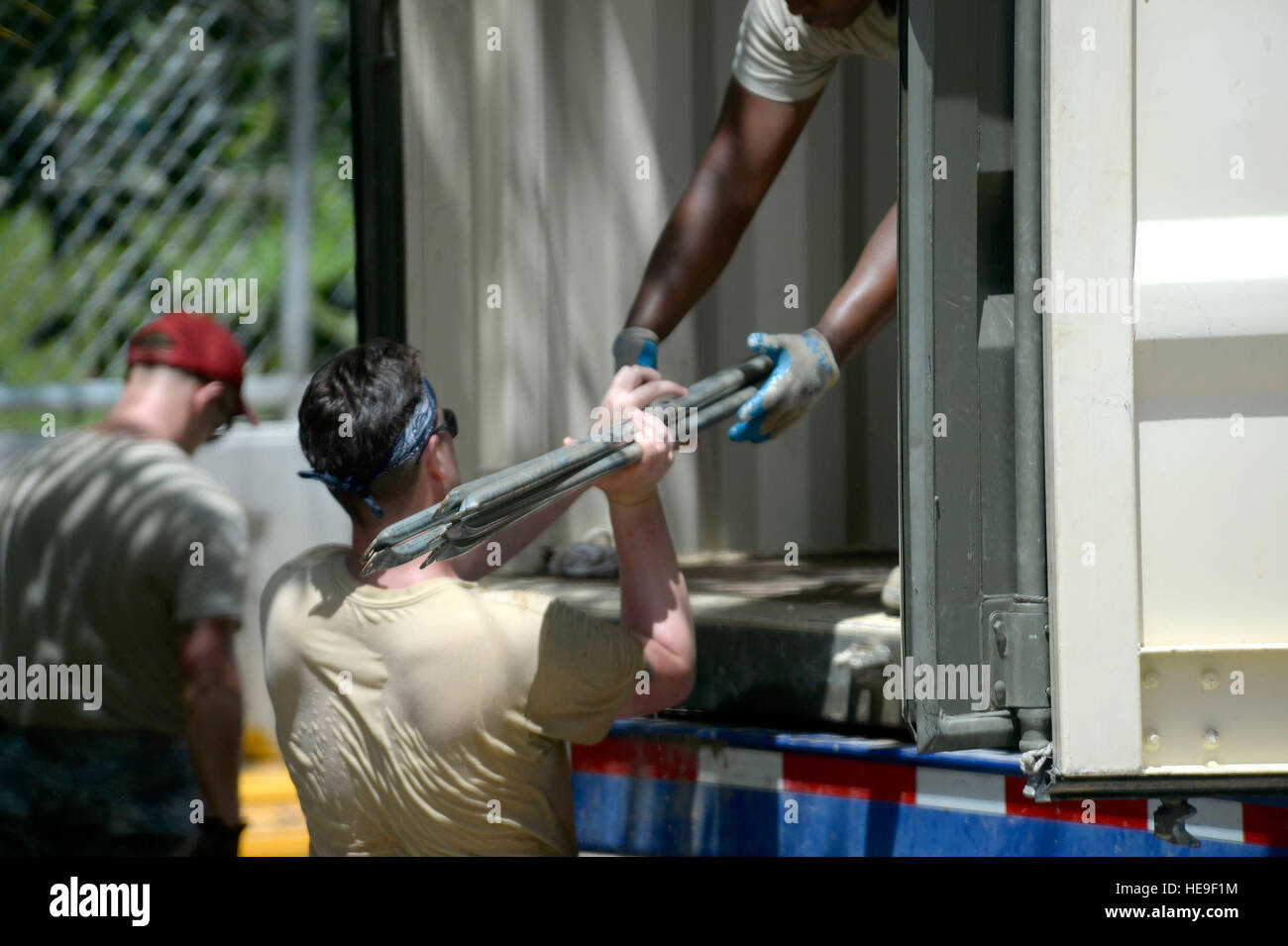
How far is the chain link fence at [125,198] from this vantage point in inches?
229

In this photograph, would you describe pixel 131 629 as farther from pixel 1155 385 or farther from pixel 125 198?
pixel 125 198

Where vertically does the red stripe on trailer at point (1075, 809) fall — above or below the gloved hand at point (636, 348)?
below

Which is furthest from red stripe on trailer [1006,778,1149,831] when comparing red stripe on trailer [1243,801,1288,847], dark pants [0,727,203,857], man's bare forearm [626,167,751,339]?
dark pants [0,727,203,857]

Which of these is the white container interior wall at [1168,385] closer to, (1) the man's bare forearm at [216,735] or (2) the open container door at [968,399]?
(2) the open container door at [968,399]

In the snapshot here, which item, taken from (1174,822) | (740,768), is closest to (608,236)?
(740,768)

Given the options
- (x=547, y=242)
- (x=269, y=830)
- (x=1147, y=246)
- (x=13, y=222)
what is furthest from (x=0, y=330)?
(x=1147, y=246)

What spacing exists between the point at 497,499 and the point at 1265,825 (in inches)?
51.6

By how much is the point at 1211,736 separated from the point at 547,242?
2656 millimetres

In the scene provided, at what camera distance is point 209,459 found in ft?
17.7

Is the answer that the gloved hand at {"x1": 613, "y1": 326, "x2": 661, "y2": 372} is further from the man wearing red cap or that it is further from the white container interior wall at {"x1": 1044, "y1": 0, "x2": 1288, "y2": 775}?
the white container interior wall at {"x1": 1044, "y1": 0, "x2": 1288, "y2": 775}

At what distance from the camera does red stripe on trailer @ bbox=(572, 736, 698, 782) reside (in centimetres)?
282

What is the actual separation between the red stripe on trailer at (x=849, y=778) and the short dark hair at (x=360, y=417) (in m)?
0.90

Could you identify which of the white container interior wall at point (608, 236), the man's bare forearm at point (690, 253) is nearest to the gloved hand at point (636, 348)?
the man's bare forearm at point (690, 253)
